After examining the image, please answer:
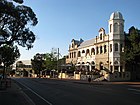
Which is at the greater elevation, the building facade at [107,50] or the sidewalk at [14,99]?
the building facade at [107,50]

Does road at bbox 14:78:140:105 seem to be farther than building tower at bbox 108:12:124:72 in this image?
→ No

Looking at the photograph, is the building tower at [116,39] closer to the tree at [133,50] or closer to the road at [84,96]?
the tree at [133,50]

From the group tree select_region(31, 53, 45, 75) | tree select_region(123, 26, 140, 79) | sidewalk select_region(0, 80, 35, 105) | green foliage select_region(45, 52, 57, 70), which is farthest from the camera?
tree select_region(31, 53, 45, 75)

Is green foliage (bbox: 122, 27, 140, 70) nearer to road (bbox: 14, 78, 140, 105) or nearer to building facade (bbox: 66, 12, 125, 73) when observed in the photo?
building facade (bbox: 66, 12, 125, 73)

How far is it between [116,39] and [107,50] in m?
4.52

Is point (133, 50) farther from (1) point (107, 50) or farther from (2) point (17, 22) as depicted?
(2) point (17, 22)

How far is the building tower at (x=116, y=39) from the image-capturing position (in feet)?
242

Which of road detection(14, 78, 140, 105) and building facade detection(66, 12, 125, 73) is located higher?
building facade detection(66, 12, 125, 73)

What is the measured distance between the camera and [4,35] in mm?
31250

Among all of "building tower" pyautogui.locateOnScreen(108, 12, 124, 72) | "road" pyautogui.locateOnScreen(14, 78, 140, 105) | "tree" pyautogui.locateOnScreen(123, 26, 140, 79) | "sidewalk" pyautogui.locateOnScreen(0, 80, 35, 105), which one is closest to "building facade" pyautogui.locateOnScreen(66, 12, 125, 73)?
"building tower" pyautogui.locateOnScreen(108, 12, 124, 72)

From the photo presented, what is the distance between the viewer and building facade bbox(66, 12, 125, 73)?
73.9m

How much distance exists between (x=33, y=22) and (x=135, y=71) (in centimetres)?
4832

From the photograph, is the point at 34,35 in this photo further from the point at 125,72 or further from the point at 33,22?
the point at 125,72

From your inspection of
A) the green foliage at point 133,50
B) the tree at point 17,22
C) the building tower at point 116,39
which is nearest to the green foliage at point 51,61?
the building tower at point 116,39
